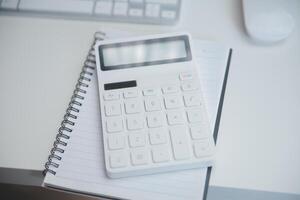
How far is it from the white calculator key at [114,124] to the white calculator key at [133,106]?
14mm

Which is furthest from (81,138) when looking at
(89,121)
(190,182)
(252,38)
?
(252,38)

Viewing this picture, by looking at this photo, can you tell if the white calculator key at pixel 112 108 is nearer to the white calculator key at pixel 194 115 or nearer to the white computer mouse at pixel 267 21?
the white calculator key at pixel 194 115

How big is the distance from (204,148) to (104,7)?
0.25 meters

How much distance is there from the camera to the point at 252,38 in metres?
0.45

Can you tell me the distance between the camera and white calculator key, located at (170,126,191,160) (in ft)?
Result: 1.19

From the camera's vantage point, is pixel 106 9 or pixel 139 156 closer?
pixel 139 156

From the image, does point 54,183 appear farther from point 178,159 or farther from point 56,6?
point 56,6

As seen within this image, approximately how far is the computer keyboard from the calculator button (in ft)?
0.36

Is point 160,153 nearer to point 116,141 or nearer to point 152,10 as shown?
point 116,141

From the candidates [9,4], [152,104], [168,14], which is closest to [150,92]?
[152,104]

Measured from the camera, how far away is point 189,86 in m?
0.41

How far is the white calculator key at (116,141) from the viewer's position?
0.37 metres

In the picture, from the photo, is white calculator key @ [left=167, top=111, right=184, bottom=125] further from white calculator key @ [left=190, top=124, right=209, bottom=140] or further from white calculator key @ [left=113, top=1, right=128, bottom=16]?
white calculator key @ [left=113, top=1, right=128, bottom=16]

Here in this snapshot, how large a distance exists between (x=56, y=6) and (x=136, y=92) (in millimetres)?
187
